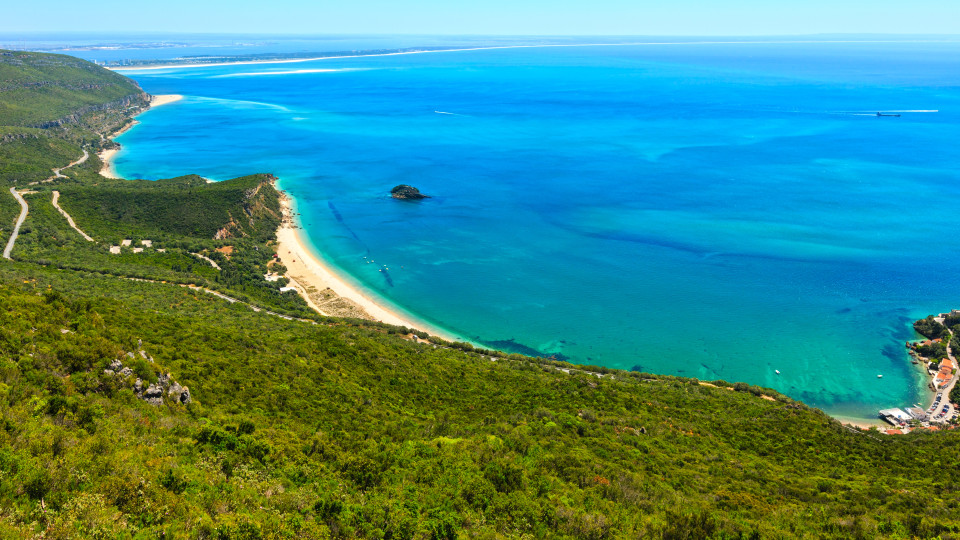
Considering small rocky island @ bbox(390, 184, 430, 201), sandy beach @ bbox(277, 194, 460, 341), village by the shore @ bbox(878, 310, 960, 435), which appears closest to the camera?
village by the shore @ bbox(878, 310, 960, 435)

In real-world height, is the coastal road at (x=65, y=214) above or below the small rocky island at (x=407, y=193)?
above

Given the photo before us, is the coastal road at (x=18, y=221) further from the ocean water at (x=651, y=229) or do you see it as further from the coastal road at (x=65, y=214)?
the ocean water at (x=651, y=229)

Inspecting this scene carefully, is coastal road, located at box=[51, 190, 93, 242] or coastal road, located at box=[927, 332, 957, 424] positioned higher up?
coastal road, located at box=[51, 190, 93, 242]

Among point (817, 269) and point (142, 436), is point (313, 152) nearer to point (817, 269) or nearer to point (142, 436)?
point (817, 269)

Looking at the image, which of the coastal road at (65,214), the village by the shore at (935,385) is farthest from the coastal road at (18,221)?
the village by the shore at (935,385)

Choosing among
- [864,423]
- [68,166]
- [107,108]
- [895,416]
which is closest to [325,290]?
[864,423]

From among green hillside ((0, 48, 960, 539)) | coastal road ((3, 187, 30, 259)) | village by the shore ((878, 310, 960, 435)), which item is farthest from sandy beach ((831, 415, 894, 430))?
coastal road ((3, 187, 30, 259))

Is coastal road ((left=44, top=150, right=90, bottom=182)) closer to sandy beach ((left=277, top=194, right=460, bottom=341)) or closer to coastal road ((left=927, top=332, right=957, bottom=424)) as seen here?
sandy beach ((left=277, top=194, right=460, bottom=341))

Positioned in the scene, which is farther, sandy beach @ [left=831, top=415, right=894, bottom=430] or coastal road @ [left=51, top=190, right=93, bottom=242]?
coastal road @ [left=51, top=190, right=93, bottom=242]
